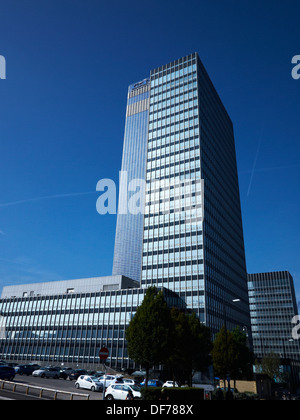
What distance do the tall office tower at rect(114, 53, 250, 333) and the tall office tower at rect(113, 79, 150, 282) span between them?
48511mm

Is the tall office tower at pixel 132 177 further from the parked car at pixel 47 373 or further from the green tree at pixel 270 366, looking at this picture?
the parked car at pixel 47 373

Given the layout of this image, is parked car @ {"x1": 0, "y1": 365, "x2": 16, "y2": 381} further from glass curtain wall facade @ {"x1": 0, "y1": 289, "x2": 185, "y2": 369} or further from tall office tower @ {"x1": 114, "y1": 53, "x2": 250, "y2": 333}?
tall office tower @ {"x1": 114, "y1": 53, "x2": 250, "y2": 333}

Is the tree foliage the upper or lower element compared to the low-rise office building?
lower

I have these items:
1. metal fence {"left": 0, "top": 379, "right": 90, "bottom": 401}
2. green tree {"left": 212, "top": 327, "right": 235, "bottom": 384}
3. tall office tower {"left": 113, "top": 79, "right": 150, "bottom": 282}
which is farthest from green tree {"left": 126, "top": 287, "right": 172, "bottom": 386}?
tall office tower {"left": 113, "top": 79, "right": 150, "bottom": 282}

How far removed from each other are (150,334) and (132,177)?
146966mm

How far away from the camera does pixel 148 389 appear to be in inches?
977

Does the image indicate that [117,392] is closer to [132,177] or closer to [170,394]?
[170,394]

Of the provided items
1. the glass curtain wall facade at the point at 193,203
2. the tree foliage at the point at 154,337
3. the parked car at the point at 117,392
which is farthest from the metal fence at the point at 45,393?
the glass curtain wall facade at the point at 193,203

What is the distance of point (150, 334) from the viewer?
3341 centimetres

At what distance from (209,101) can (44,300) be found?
301 feet

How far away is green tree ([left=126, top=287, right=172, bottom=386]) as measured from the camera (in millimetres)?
32812

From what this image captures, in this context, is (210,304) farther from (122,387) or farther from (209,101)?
(209,101)

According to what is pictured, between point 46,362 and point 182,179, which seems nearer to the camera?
point 46,362

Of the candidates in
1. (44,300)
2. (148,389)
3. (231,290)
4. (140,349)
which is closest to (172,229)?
(231,290)
